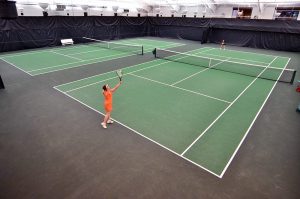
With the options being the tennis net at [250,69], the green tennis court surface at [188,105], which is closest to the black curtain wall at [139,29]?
the tennis net at [250,69]

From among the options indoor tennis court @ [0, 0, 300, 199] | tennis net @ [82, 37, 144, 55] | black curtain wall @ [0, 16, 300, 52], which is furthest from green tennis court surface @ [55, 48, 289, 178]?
black curtain wall @ [0, 16, 300, 52]

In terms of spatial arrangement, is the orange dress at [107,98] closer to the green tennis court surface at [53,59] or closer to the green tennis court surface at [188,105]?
the green tennis court surface at [188,105]

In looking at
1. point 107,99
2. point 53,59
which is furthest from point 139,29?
point 107,99

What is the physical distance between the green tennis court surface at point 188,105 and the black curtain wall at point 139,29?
1121cm

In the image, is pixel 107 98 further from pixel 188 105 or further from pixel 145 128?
pixel 188 105

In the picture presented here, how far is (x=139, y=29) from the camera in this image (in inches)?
1323

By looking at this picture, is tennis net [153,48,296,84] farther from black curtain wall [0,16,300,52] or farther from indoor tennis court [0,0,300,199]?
black curtain wall [0,16,300,52]

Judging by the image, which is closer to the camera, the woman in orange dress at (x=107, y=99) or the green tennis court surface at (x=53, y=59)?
the woman in orange dress at (x=107, y=99)

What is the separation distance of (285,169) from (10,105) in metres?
10.5

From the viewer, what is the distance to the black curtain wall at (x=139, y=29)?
69.0 feet

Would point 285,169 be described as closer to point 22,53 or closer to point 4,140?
point 4,140

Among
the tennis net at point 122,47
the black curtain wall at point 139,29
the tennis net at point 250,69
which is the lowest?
the tennis net at point 250,69

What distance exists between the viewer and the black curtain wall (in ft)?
69.0

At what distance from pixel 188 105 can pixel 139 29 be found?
27.2m
